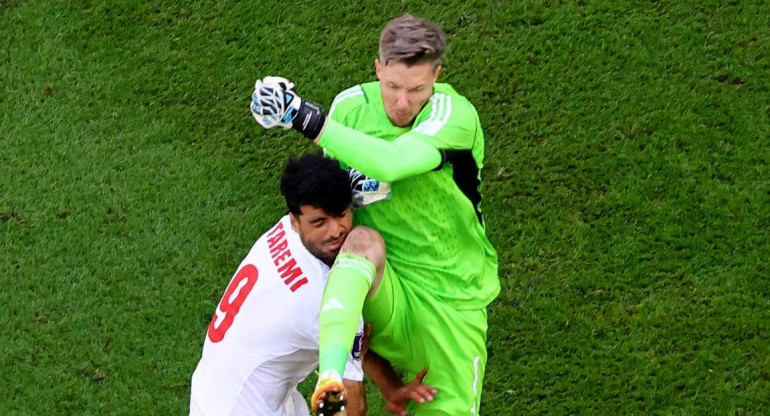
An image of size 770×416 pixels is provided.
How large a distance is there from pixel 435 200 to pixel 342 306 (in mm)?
858

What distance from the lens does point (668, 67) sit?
24.1ft

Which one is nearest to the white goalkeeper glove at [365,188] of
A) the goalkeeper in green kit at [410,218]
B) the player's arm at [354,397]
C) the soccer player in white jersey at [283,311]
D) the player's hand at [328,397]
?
the goalkeeper in green kit at [410,218]

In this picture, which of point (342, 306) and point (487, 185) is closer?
point (342, 306)

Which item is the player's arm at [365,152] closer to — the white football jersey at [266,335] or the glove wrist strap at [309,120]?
the glove wrist strap at [309,120]

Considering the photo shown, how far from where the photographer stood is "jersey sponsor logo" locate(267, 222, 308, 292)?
15.5ft

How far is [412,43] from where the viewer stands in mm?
4660

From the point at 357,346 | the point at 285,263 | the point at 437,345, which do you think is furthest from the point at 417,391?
the point at 285,263

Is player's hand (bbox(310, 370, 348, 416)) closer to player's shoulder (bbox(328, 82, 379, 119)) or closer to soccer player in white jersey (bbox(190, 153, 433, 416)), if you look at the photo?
soccer player in white jersey (bbox(190, 153, 433, 416))

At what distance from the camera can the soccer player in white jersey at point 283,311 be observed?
185 inches

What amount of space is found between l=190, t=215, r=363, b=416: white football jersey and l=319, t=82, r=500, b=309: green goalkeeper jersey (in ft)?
1.26

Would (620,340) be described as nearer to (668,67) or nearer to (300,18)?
(668,67)

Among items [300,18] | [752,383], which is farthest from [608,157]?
[300,18]

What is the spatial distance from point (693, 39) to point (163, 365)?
3777 mm

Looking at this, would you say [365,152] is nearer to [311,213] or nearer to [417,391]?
[311,213]
